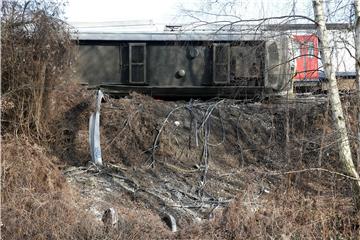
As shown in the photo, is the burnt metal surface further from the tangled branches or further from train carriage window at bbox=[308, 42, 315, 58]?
train carriage window at bbox=[308, 42, 315, 58]

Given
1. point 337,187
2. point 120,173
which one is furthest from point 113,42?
point 337,187

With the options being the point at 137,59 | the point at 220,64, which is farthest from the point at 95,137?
the point at 220,64

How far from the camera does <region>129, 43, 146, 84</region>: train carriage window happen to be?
1297 cm

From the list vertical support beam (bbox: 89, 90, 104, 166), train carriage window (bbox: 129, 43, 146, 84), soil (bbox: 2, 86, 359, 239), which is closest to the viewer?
soil (bbox: 2, 86, 359, 239)

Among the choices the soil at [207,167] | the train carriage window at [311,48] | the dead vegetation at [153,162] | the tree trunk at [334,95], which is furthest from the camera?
the train carriage window at [311,48]

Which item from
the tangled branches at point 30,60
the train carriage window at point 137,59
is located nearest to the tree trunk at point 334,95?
the tangled branches at point 30,60

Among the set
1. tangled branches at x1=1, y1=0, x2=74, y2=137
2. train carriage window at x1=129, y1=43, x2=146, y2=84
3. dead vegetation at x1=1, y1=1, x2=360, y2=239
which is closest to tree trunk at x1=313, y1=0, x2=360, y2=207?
dead vegetation at x1=1, y1=1, x2=360, y2=239

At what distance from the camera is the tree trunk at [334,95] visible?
7770mm

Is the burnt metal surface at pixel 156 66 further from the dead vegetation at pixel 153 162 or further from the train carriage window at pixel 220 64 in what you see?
the dead vegetation at pixel 153 162

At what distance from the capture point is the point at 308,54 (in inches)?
326

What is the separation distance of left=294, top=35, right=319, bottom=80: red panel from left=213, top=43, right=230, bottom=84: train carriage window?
12.4ft

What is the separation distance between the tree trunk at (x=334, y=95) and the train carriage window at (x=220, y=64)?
457cm

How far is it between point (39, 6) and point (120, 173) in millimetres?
3094

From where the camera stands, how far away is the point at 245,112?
40.9 ft
